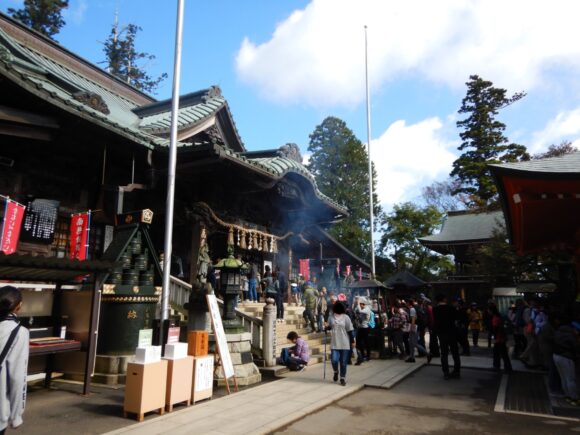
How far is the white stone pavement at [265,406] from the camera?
17.9ft

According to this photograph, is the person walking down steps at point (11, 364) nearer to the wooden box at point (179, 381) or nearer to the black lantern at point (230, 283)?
the wooden box at point (179, 381)

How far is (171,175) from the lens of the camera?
985 cm

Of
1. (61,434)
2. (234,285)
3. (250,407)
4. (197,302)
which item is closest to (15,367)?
(61,434)

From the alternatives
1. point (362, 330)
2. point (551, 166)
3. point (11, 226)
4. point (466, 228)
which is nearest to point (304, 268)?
point (362, 330)

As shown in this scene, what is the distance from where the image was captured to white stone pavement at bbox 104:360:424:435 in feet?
17.9

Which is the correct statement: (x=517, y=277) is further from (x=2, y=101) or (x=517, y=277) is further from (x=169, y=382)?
(x=2, y=101)

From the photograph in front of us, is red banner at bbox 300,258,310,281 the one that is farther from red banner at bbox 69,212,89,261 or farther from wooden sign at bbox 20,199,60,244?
wooden sign at bbox 20,199,60,244

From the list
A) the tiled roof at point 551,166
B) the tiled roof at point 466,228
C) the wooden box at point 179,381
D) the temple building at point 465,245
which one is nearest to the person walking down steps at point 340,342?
the wooden box at point 179,381

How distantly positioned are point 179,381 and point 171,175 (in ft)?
17.0

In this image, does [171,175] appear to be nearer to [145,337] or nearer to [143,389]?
[145,337]

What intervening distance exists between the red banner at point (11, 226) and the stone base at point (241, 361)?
15.8ft

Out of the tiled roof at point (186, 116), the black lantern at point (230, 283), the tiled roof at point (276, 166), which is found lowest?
the black lantern at point (230, 283)

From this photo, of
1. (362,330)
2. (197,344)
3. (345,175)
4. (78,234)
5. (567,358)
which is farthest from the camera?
(345,175)

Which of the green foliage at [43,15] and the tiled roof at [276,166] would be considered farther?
the green foliage at [43,15]
